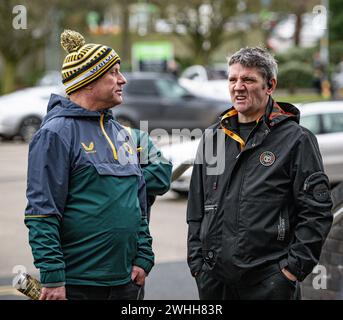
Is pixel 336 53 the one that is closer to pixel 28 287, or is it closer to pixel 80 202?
pixel 80 202

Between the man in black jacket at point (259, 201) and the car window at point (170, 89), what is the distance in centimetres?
1858

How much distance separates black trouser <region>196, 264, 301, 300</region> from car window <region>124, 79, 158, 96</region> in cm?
1872

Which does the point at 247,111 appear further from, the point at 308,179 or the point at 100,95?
the point at 100,95

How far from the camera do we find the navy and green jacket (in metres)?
3.50

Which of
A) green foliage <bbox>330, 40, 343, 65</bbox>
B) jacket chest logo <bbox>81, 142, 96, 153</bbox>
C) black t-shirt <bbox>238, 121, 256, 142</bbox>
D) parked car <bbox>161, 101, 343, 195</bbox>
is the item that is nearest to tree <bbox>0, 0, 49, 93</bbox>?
green foliage <bbox>330, 40, 343, 65</bbox>

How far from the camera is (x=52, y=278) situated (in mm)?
3455

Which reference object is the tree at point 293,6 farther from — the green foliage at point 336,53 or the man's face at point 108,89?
the man's face at point 108,89

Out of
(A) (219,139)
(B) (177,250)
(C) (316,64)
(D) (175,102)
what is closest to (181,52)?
(C) (316,64)

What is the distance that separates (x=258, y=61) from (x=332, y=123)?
8.48 m

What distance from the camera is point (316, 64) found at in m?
39.4

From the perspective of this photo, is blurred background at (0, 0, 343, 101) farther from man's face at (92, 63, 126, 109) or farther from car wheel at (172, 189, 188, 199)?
man's face at (92, 63, 126, 109)

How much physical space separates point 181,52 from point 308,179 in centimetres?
6128

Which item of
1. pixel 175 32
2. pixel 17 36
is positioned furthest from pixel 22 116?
pixel 175 32
